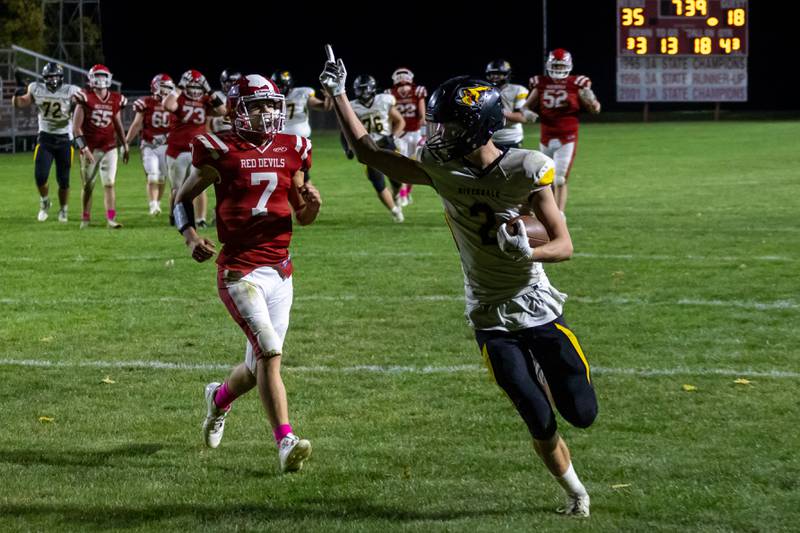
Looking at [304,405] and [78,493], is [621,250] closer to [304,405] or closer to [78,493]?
[304,405]

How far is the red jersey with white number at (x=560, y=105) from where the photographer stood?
51.2 ft

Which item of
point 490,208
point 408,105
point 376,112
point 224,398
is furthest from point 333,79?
point 408,105

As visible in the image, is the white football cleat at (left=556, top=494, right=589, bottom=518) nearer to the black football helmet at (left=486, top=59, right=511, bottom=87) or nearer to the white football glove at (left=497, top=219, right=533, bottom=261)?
the white football glove at (left=497, top=219, right=533, bottom=261)

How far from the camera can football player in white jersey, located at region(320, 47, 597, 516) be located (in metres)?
4.68

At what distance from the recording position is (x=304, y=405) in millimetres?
6719

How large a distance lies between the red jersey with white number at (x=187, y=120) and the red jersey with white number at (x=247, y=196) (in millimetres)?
10000

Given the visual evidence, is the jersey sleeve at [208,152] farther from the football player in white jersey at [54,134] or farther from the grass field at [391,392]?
the football player in white jersey at [54,134]

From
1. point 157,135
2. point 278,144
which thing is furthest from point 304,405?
point 157,135

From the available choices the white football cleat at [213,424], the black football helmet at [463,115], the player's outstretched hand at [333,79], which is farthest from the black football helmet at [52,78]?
the black football helmet at [463,115]

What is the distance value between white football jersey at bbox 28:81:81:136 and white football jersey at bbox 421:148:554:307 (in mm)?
12146

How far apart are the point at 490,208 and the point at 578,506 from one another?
1190 millimetres

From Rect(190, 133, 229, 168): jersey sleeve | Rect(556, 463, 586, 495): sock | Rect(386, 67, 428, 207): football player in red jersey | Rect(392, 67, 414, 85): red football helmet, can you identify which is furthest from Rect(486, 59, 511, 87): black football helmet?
Rect(556, 463, 586, 495): sock

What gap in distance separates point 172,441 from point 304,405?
0.91m

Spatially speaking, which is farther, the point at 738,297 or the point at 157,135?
the point at 157,135
